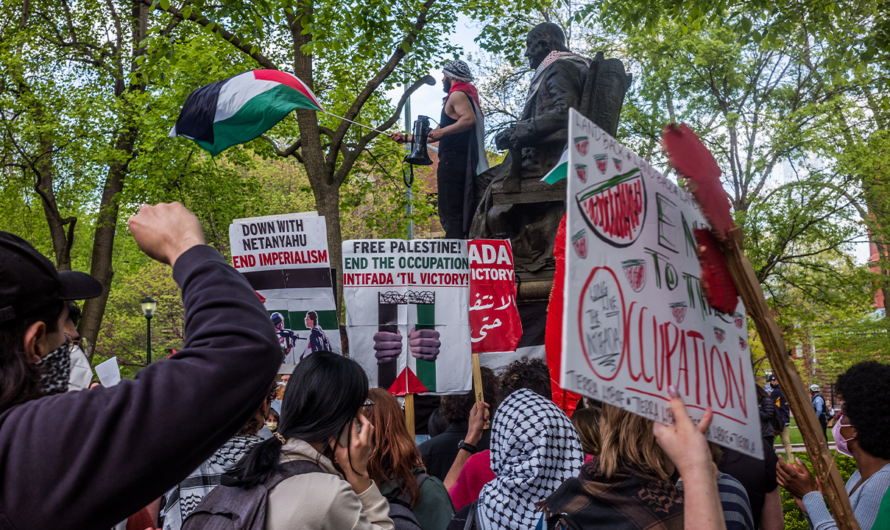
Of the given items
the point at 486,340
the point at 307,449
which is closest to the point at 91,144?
the point at 486,340

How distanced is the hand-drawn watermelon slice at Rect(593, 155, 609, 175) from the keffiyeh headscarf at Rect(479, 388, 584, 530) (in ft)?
4.59

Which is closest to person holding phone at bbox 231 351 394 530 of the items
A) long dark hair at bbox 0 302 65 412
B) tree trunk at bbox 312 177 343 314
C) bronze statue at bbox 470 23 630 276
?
long dark hair at bbox 0 302 65 412

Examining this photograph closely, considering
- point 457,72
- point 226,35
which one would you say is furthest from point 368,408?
point 226,35

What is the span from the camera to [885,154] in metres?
14.5

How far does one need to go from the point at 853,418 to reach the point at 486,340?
108 inches

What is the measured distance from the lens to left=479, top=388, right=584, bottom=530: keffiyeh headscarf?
2.71m

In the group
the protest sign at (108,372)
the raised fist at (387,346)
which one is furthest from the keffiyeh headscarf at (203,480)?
the protest sign at (108,372)

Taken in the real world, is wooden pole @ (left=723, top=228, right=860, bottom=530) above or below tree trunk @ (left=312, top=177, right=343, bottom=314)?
below

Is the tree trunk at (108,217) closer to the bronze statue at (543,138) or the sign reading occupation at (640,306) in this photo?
the bronze statue at (543,138)

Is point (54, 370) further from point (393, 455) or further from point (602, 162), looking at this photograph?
point (393, 455)

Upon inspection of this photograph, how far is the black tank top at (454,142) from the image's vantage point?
300 inches

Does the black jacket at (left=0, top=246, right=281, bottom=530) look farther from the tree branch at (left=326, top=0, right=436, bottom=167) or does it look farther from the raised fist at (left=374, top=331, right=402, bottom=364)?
the tree branch at (left=326, top=0, right=436, bottom=167)

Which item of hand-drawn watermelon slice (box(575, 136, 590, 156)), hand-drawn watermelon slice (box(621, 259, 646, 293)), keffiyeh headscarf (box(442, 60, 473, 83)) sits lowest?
hand-drawn watermelon slice (box(621, 259, 646, 293))

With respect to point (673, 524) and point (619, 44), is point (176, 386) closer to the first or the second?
point (673, 524)
